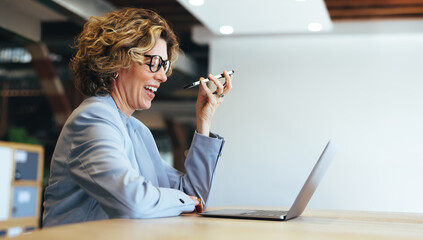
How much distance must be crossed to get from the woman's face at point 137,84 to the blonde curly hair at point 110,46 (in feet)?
0.11

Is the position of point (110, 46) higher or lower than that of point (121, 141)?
higher

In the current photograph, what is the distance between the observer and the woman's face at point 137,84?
1.96 m

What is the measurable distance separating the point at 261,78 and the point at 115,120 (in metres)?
3.77

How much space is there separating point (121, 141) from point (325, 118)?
12.3 ft

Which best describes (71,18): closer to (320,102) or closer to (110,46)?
(320,102)

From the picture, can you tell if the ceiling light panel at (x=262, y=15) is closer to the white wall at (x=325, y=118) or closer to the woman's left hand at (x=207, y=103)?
the white wall at (x=325, y=118)

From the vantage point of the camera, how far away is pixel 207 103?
2.21 meters

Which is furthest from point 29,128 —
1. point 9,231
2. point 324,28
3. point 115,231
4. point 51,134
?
point 115,231

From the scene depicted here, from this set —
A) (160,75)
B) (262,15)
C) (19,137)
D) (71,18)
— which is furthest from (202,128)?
(19,137)

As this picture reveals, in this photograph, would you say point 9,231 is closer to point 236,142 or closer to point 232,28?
point 236,142

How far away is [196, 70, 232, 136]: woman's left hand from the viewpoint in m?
2.10

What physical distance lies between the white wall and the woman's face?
3.26 meters

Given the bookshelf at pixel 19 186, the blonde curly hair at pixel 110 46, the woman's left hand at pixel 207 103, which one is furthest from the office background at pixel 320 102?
the blonde curly hair at pixel 110 46

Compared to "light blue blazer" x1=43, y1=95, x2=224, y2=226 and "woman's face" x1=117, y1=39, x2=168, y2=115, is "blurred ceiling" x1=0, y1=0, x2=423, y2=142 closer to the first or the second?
"woman's face" x1=117, y1=39, x2=168, y2=115
